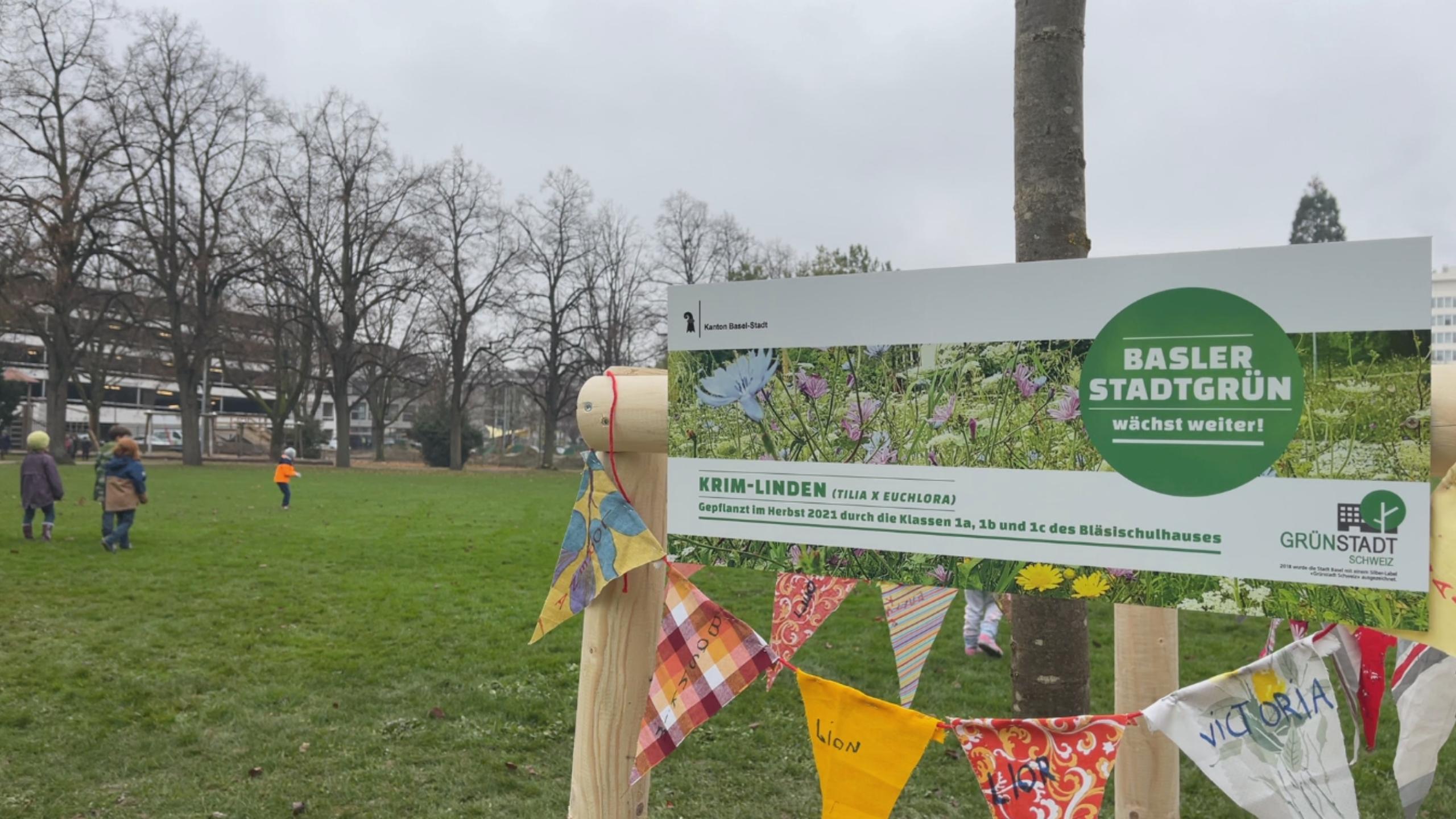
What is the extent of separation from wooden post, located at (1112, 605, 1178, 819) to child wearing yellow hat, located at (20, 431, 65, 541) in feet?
45.3

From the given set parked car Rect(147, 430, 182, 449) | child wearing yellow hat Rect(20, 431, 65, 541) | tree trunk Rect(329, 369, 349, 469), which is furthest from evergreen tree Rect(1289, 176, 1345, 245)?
parked car Rect(147, 430, 182, 449)

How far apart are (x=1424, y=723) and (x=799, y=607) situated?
1.48 meters

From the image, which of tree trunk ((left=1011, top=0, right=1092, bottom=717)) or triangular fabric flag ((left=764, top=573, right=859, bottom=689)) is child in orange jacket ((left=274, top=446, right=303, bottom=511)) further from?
tree trunk ((left=1011, top=0, right=1092, bottom=717))

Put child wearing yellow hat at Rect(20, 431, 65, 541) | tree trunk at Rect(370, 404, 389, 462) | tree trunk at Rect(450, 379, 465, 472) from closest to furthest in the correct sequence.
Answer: child wearing yellow hat at Rect(20, 431, 65, 541), tree trunk at Rect(450, 379, 465, 472), tree trunk at Rect(370, 404, 389, 462)

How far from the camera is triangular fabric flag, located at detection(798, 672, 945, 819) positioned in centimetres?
198

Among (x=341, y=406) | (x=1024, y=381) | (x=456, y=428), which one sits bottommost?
(x=1024, y=381)

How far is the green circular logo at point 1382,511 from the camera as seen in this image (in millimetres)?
1524

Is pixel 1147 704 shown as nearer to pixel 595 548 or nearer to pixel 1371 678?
pixel 1371 678

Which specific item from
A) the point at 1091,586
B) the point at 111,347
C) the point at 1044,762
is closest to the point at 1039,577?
the point at 1091,586

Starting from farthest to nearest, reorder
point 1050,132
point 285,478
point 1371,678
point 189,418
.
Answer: point 189,418 → point 285,478 → point 1050,132 → point 1371,678

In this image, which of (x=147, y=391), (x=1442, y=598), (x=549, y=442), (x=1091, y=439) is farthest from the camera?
(x=147, y=391)

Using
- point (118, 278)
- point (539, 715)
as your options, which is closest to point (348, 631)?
point (539, 715)

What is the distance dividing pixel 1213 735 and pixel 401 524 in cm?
1559

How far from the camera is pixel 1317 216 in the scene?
2188 inches
